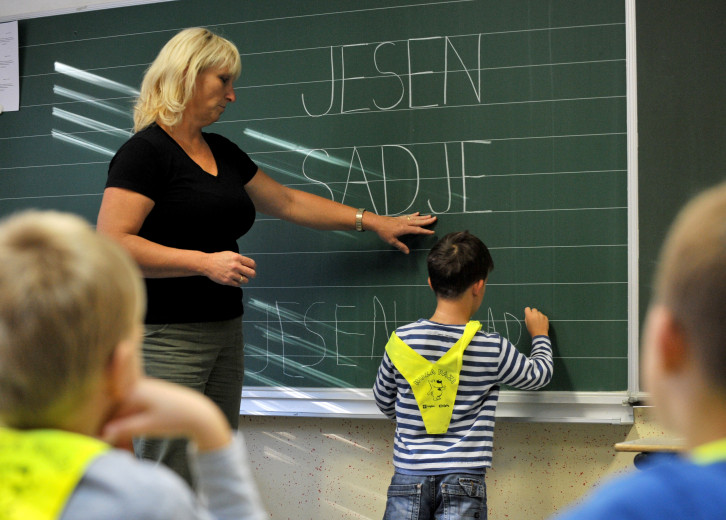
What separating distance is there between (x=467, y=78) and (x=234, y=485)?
188 centimetres

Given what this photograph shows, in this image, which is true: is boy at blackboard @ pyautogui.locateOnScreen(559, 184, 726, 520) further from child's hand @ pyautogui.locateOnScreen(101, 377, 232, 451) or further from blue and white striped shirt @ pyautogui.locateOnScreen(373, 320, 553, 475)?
blue and white striped shirt @ pyautogui.locateOnScreen(373, 320, 553, 475)

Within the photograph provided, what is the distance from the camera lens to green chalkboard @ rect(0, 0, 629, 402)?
242 centimetres

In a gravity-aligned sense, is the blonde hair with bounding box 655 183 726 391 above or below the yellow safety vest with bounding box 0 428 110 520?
above

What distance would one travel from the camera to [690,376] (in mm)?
638

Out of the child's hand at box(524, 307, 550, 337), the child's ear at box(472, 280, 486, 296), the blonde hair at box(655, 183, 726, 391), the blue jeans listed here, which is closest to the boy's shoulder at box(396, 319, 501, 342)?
the child's ear at box(472, 280, 486, 296)

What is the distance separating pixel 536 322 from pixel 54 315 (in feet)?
6.15

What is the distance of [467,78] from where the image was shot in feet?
8.28

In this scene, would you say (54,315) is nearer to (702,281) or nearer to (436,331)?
(702,281)

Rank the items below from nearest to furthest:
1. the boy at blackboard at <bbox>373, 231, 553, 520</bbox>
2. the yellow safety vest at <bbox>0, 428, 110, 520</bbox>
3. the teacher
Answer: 1. the yellow safety vest at <bbox>0, 428, 110, 520</bbox>
2. the teacher
3. the boy at blackboard at <bbox>373, 231, 553, 520</bbox>

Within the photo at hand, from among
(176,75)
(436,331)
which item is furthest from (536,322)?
(176,75)

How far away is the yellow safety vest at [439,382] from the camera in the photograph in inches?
85.9

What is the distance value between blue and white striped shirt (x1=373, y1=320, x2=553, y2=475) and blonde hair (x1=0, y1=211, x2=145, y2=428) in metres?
1.48

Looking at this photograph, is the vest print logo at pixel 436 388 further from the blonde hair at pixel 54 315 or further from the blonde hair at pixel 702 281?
the blonde hair at pixel 702 281

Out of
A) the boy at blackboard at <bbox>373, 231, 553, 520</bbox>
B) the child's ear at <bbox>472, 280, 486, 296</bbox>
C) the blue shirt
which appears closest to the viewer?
the blue shirt
